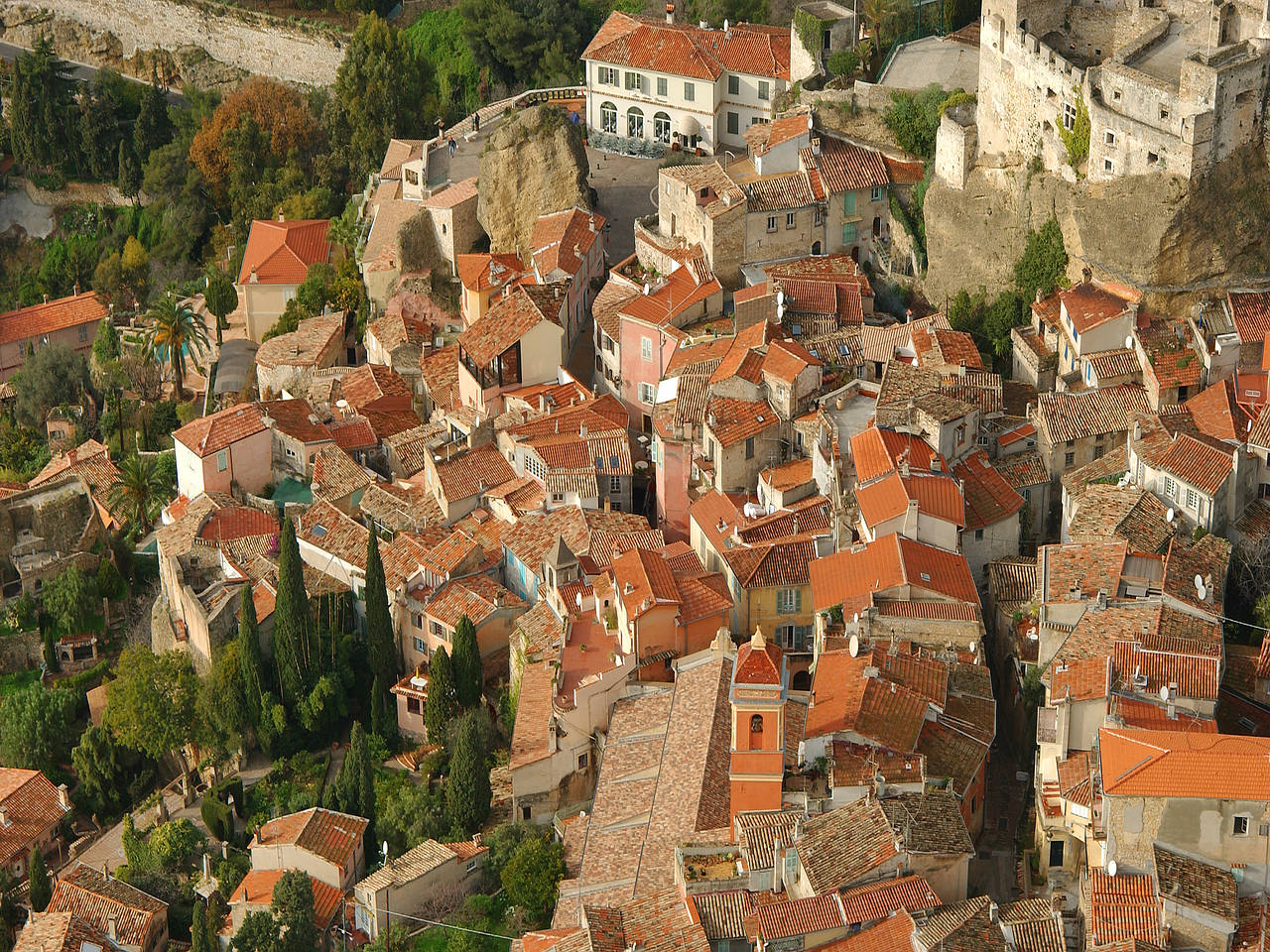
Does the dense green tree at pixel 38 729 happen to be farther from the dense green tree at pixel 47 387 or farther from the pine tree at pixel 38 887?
the dense green tree at pixel 47 387

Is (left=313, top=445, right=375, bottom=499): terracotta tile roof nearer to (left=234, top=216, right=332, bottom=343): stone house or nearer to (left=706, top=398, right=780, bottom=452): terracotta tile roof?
(left=706, top=398, right=780, bottom=452): terracotta tile roof

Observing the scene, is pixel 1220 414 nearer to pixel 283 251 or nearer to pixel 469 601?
pixel 469 601

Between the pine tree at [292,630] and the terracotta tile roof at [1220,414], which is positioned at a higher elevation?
the terracotta tile roof at [1220,414]

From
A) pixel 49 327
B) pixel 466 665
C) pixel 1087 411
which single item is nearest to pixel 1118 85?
pixel 1087 411

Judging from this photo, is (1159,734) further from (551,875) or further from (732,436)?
(732,436)

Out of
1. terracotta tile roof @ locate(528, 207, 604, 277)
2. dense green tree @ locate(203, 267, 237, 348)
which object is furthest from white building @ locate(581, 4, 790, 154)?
dense green tree @ locate(203, 267, 237, 348)

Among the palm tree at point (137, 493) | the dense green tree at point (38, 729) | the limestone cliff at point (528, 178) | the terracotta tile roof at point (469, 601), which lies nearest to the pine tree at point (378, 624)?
the terracotta tile roof at point (469, 601)
